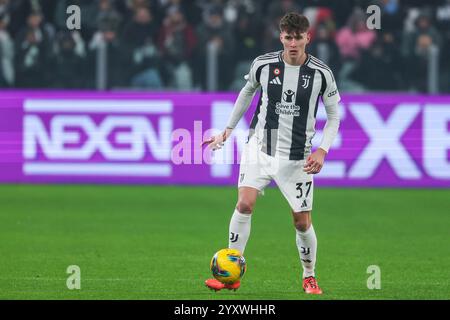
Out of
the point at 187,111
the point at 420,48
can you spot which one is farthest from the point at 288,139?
the point at 420,48

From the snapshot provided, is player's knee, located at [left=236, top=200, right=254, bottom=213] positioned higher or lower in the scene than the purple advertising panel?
higher

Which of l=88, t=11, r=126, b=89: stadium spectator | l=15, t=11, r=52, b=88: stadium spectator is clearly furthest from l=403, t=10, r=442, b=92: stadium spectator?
l=15, t=11, r=52, b=88: stadium spectator

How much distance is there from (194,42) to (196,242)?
6.80m

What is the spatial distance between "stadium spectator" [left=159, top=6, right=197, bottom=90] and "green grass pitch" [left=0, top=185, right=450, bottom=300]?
1879 mm

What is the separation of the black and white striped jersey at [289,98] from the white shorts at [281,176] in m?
0.06

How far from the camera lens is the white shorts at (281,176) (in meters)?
8.73

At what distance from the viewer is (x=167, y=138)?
1684 centimetres

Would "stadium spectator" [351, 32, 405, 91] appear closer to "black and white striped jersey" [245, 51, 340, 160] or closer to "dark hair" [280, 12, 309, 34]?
"black and white striped jersey" [245, 51, 340, 160]

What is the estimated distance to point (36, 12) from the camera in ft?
59.7

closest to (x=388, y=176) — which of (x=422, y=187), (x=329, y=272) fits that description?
(x=422, y=187)

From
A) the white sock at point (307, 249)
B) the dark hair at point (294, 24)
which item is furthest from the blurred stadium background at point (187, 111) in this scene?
the dark hair at point (294, 24)

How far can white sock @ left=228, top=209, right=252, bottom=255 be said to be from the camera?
8734mm

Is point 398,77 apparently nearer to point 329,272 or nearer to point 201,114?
point 201,114

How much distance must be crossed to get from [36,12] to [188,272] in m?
9.40
